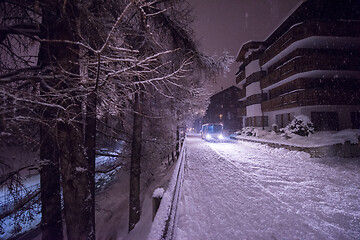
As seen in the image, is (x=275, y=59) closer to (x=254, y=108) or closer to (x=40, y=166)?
(x=254, y=108)

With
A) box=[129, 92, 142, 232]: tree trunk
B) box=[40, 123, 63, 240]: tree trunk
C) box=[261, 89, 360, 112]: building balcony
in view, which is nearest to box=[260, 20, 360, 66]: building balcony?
box=[261, 89, 360, 112]: building balcony

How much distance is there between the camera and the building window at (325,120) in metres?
17.3

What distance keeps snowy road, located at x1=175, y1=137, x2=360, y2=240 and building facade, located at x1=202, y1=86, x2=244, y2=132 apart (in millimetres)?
47784

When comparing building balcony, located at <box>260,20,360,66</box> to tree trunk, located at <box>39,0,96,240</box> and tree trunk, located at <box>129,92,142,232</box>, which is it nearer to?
tree trunk, located at <box>129,92,142,232</box>

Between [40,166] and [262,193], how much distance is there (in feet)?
20.2

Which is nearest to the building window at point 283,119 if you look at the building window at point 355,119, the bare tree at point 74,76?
the building window at point 355,119

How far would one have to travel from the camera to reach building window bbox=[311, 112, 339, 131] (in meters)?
17.3

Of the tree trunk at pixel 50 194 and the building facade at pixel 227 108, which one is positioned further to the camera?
the building facade at pixel 227 108

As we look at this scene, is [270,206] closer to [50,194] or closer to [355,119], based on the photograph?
[50,194]

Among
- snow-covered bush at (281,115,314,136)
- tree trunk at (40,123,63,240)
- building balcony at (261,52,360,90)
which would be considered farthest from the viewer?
building balcony at (261,52,360,90)

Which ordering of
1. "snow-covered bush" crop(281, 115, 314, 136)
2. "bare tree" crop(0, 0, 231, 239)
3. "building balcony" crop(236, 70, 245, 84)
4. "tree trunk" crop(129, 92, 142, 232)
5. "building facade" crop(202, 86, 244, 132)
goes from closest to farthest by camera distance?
"bare tree" crop(0, 0, 231, 239) < "tree trunk" crop(129, 92, 142, 232) < "snow-covered bush" crop(281, 115, 314, 136) < "building balcony" crop(236, 70, 245, 84) < "building facade" crop(202, 86, 244, 132)

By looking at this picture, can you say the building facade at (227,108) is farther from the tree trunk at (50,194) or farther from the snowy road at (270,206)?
the tree trunk at (50,194)

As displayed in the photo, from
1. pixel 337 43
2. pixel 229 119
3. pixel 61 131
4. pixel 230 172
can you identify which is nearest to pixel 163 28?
pixel 61 131

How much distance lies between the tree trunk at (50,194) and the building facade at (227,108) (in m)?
51.7
